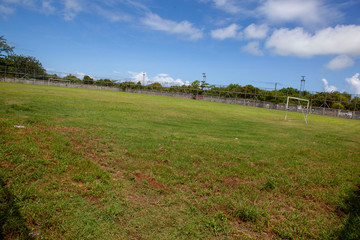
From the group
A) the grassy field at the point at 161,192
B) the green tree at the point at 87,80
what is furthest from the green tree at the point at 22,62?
the grassy field at the point at 161,192

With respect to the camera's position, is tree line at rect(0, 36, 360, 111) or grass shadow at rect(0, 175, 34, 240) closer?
grass shadow at rect(0, 175, 34, 240)

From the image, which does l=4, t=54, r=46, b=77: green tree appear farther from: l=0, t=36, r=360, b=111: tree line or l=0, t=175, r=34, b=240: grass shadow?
l=0, t=175, r=34, b=240: grass shadow

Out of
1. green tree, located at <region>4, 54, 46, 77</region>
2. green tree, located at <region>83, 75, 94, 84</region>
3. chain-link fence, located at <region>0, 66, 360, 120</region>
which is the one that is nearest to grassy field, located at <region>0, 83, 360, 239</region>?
chain-link fence, located at <region>0, 66, 360, 120</region>

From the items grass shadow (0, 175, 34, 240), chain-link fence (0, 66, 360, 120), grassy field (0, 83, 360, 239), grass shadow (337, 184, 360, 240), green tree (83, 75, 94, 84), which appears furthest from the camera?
green tree (83, 75, 94, 84)

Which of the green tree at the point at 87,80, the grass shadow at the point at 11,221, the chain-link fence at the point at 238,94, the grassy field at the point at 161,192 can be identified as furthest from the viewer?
the green tree at the point at 87,80

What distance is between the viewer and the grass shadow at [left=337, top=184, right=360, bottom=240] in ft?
9.65

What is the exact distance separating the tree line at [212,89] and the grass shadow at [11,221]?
160 feet

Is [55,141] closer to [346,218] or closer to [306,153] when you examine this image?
[346,218]

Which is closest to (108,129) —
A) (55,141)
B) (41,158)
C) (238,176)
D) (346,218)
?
(55,141)

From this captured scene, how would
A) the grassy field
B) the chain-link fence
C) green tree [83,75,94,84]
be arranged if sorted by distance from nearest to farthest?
the grassy field, the chain-link fence, green tree [83,75,94,84]

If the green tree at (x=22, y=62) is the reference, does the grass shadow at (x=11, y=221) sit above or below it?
below

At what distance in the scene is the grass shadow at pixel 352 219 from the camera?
2.94 m

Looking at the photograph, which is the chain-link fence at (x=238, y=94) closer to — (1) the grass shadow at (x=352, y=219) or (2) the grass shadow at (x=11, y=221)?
(1) the grass shadow at (x=352, y=219)

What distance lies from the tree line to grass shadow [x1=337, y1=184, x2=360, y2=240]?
1778 inches
